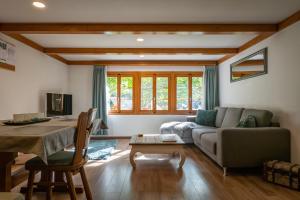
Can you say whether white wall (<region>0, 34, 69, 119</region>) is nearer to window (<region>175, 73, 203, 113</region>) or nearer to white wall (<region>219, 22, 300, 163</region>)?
window (<region>175, 73, 203, 113</region>)

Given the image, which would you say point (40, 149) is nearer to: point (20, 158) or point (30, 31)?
point (30, 31)

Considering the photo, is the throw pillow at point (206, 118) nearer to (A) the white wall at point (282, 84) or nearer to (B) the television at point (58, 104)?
(A) the white wall at point (282, 84)

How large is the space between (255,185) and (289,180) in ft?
1.34

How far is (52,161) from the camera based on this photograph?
85.0 inches

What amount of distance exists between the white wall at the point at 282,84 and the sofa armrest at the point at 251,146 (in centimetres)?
17

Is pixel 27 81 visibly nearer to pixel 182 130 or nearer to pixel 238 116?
pixel 182 130

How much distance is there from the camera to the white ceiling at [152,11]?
3010 mm

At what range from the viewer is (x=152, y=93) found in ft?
23.7

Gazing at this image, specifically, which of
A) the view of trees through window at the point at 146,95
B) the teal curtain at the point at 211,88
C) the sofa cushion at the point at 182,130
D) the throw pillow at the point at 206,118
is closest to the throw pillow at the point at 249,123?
the sofa cushion at the point at 182,130

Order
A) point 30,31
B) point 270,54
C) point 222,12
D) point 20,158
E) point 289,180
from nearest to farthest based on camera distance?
1. point 289,180
2. point 222,12
3. point 30,31
4. point 270,54
5. point 20,158

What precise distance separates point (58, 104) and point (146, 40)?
2910 mm

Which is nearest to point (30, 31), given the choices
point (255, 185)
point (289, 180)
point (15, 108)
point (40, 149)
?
point (15, 108)

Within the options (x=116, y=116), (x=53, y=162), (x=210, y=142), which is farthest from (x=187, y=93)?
(x=53, y=162)

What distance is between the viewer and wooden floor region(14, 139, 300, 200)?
9.14ft
